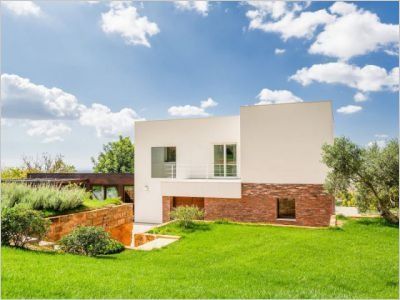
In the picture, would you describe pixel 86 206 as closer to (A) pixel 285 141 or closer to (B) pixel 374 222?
(A) pixel 285 141

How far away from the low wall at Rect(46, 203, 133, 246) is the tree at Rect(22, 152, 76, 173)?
69.4ft

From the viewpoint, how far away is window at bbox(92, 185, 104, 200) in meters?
22.0

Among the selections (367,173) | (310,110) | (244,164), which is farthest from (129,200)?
(367,173)

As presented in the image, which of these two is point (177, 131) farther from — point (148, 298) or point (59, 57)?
point (148, 298)

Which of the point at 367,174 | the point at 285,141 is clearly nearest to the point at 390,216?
the point at 367,174

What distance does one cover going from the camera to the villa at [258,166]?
608 inches

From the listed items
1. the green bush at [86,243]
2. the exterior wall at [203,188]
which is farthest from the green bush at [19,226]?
the exterior wall at [203,188]

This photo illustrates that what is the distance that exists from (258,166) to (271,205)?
1.91 m

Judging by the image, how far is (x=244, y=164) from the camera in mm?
16453

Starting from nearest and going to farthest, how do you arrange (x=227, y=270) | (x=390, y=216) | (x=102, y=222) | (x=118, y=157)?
(x=227, y=270) < (x=390, y=216) < (x=102, y=222) < (x=118, y=157)

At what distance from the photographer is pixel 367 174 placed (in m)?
12.5

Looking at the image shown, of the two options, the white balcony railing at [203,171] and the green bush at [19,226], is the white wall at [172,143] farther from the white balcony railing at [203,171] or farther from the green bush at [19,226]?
the green bush at [19,226]

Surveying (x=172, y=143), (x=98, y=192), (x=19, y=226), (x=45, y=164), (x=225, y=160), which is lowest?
(x=19, y=226)

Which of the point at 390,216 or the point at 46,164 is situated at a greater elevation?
the point at 46,164
